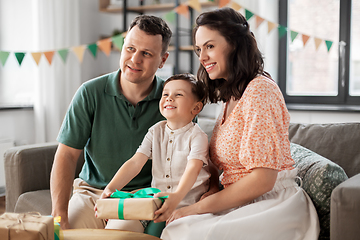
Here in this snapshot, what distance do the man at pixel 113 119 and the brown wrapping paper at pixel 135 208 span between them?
0.56 meters

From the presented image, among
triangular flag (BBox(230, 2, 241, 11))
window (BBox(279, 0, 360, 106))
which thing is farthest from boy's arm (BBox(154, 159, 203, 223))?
window (BBox(279, 0, 360, 106))

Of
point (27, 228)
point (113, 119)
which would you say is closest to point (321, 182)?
point (113, 119)

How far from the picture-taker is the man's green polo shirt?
5.69 ft

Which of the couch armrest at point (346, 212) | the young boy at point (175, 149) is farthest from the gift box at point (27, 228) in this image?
the couch armrest at point (346, 212)

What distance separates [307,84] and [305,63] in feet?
0.70

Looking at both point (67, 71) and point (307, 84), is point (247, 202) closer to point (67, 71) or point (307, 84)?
point (307, 84)

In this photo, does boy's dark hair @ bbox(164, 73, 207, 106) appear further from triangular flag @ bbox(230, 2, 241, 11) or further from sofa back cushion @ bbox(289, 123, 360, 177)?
triangular flag @ bbox(230, 2, 241, 11)

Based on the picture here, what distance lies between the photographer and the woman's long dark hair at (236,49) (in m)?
1.39

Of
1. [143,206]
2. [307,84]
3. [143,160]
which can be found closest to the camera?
[143,206]

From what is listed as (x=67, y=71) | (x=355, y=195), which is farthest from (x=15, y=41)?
(x=355, y=195)

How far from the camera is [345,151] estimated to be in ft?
5.93

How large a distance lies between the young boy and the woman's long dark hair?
0.55 ft

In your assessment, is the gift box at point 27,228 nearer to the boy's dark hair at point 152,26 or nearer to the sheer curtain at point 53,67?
the boy's dark hair at point 152,26

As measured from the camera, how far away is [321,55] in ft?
12.1
